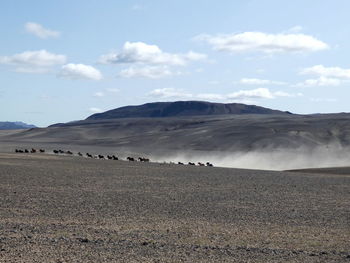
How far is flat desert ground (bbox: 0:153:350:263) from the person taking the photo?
11664 mm

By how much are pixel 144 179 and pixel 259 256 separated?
57.8 feet

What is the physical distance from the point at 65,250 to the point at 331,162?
51.8 m

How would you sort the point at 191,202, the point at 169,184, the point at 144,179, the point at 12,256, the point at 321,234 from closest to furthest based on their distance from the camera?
the point at 12,256
the point at 321,234
the point at 191,202
the point at 169,184
the point at 144,179

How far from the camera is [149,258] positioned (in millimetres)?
11117

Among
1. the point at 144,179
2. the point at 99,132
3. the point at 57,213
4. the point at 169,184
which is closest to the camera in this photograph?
the point at 57,213

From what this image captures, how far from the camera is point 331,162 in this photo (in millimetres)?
60844

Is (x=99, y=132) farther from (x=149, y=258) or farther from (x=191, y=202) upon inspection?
(x=149, y=258)

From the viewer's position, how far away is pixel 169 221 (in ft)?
51.8

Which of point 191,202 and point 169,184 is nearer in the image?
point 191,202

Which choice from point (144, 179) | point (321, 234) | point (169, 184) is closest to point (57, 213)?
point (321, 234)

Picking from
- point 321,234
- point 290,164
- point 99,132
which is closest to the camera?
point 321,234

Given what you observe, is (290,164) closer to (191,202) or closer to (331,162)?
(331,162)

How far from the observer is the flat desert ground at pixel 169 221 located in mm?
11664

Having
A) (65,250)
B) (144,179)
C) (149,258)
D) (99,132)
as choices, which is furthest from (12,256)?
(99,132)
